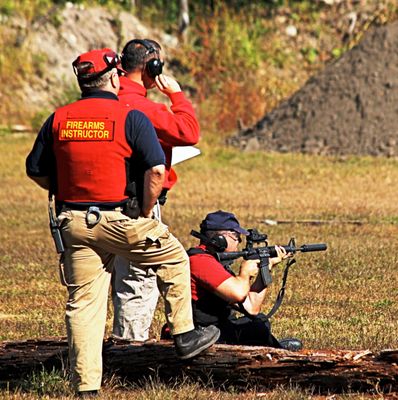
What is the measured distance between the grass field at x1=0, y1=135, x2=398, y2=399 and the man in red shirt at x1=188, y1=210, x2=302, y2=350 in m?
0.62

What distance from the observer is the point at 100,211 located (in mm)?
6660

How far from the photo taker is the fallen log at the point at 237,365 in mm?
6801

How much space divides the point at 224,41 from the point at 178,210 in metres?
21.8

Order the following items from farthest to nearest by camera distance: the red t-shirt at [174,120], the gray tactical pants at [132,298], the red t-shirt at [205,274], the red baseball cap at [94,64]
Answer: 1. the gray tactical pants at [132,298]
2. the red t-shirt at [205,274]
3. the red t-shirt at [174,120]
4. the red baseball cap at [94,64]

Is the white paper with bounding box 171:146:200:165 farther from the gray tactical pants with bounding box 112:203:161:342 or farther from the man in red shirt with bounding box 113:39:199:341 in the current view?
the gray tactical pants with bounding box 112:203:161:342

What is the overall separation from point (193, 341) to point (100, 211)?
898mm

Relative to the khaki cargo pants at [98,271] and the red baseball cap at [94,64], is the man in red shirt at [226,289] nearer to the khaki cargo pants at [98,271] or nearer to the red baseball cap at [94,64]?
the khaki cargo pants at [98,271]

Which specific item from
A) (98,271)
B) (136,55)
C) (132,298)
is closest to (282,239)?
(132,298)

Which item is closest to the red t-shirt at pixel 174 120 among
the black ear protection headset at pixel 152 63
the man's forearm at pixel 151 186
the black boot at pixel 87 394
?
the black ear protection headset at pixel 152 63

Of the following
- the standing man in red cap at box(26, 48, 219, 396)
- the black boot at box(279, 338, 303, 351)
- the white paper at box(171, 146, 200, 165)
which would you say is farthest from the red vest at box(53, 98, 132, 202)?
the black boot at box(279, 338, 303, 351)

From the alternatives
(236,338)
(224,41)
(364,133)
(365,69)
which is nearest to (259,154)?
(364,133)

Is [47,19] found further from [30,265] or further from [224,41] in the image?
[30,265]

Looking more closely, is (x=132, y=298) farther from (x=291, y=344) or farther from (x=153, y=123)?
(x=153, y=123)

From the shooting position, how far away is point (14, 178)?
24.0 meters
